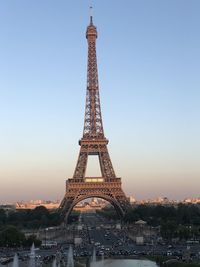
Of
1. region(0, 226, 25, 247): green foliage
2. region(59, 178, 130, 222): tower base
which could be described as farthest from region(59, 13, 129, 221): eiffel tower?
region(0, 226, 25, 247): green foliage

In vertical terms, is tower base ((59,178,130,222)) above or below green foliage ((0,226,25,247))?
above

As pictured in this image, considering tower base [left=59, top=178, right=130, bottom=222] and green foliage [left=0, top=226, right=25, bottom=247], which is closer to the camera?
green foliage [left=0, top=226, right=25, bottom=247]

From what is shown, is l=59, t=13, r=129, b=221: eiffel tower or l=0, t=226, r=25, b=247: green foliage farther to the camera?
l=59, t=13, r=129, b=221: eiffel tower

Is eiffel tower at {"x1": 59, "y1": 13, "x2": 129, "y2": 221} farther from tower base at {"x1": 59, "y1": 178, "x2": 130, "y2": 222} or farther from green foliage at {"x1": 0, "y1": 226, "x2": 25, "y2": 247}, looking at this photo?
green foliage at {"x1": 0, "y1": 226, "x2": 25, "y2": 247}

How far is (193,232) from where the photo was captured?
225ft

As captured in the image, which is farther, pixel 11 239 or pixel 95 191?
pixel 95 191

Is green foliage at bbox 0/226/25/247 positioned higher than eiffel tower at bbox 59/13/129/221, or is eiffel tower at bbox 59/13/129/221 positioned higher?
eiffel tower at bbox 59/13/129/221

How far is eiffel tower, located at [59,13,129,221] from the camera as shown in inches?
3410

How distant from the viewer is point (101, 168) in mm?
88125

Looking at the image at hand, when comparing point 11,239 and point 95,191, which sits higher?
point 95,191

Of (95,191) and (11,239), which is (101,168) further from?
(11,239)

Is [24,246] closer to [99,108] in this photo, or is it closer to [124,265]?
[124,265]

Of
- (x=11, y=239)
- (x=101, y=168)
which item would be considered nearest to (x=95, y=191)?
(x=101, y=168)

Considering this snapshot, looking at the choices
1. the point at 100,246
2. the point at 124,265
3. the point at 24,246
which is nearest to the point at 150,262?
the point at 124,265
